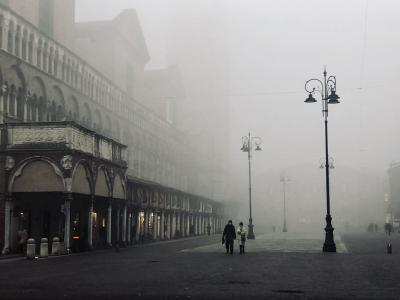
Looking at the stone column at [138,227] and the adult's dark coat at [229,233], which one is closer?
the adult's dark coat at [229,233]

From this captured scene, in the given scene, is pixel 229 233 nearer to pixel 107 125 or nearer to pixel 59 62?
Result: pixel 59 62

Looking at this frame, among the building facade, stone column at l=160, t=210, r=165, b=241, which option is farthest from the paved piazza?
stone column at l=160, t=210, r=165, b=241

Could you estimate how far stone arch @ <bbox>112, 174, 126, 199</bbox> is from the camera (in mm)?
40062

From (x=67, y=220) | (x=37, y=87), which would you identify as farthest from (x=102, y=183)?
(x=37, y=87)

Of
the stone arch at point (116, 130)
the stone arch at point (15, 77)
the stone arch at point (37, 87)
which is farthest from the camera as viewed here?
the stone arch at point (116, 130)

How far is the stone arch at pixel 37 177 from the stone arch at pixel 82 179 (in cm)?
98

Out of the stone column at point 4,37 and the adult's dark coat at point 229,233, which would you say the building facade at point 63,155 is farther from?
the adult's dark coat at point 229,233

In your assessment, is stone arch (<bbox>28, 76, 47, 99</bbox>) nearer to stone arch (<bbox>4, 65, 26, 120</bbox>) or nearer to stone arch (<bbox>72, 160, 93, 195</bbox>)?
stone arch (<bbox>4, 65, 26, 120</bbox>)

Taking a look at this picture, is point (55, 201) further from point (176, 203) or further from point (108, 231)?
point (176, 203)

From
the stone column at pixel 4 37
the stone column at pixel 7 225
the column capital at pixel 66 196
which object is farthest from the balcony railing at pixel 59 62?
the column capital at pixel 66 196

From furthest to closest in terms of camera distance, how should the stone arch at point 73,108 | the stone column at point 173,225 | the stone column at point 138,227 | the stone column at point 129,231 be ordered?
the stone column at point 173,225
the stone arch at point 73,108
the stone column at point 138,227
the stone column at point 129,231

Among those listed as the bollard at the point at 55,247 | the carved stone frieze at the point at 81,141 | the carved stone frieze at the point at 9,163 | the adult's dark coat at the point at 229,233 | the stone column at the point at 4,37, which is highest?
the stone column at the point at 4,37

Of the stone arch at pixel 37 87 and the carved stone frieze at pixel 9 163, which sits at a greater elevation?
the stone arch at pixel 37 87

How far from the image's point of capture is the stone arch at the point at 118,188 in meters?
40.1
